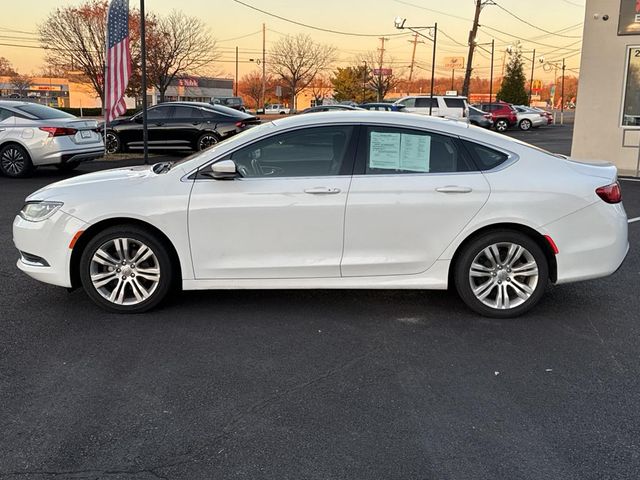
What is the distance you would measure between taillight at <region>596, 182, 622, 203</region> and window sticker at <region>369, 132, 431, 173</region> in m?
1.32

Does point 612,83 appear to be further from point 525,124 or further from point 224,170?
point 525,124

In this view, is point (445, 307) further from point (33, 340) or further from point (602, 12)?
point (602, 12)

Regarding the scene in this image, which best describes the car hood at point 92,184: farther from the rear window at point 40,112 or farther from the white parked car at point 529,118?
the white parked car at point 529,118

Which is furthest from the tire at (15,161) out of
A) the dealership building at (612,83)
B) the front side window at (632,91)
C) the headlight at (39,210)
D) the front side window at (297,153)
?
the front side window at (632,91)

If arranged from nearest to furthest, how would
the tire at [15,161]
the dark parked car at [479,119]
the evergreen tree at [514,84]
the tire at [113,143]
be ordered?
the tire at [15,161] < the tire at [113,143] < the dark parked car at [479,119] < the evergreen tree at [514,84]

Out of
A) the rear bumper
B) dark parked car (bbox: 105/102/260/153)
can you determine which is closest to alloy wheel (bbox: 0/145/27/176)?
dark parked car (bbox: 105/102/260/153)

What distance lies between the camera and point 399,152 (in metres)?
4.85

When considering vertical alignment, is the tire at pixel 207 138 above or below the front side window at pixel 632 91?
below

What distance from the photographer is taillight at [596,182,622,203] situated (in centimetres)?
480

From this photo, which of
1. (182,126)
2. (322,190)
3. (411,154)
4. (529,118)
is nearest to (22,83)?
(529,118)

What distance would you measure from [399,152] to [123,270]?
229cm

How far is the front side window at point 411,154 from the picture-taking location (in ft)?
15.8

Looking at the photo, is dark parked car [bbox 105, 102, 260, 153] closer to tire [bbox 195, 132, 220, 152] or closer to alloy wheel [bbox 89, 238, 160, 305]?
tire [bbox 195, 132, 220, 152]

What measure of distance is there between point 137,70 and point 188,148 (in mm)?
25520
